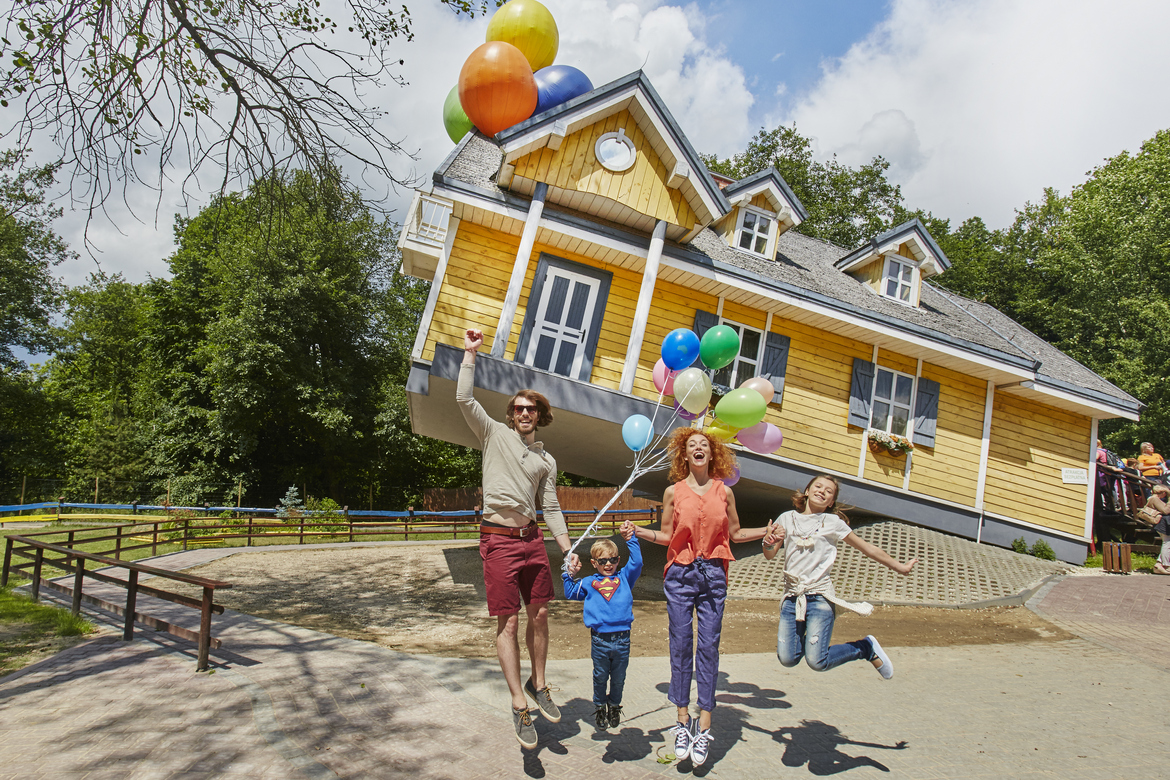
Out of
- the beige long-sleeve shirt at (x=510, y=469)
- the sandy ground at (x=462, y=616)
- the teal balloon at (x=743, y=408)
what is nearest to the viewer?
the beige long-sleeve shirt at (x=510, y=469)

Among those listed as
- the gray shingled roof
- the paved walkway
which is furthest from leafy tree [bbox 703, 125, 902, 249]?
the paved walkway

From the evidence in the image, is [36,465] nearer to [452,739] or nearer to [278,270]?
[278,270]

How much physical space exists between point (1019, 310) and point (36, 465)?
56547mm

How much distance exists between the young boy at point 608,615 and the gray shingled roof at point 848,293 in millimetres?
8425

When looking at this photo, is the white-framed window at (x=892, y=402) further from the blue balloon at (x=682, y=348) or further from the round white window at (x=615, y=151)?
the blue balloon at (x=682, y=348)

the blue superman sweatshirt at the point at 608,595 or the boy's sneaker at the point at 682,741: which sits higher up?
the blue superman sweatshirt at the point at 608,595

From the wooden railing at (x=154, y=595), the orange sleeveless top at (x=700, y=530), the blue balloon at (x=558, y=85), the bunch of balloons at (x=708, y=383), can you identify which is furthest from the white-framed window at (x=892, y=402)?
the wooden railing at (x=154, y=595)

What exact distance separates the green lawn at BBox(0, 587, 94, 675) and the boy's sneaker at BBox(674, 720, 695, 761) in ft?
18.8

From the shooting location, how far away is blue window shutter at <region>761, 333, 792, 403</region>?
13227mm

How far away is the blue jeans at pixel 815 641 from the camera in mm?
4203

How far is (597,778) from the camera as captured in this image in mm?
3734

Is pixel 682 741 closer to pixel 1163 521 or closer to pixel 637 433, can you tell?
pixel 637 433

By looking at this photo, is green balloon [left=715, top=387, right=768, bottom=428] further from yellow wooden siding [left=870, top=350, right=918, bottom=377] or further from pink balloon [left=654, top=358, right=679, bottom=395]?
yellow wooden siding [left=870, top=350, right=918, bottom=377]

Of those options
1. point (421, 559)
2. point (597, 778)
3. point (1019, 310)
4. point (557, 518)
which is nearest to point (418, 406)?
point (421, 559)
